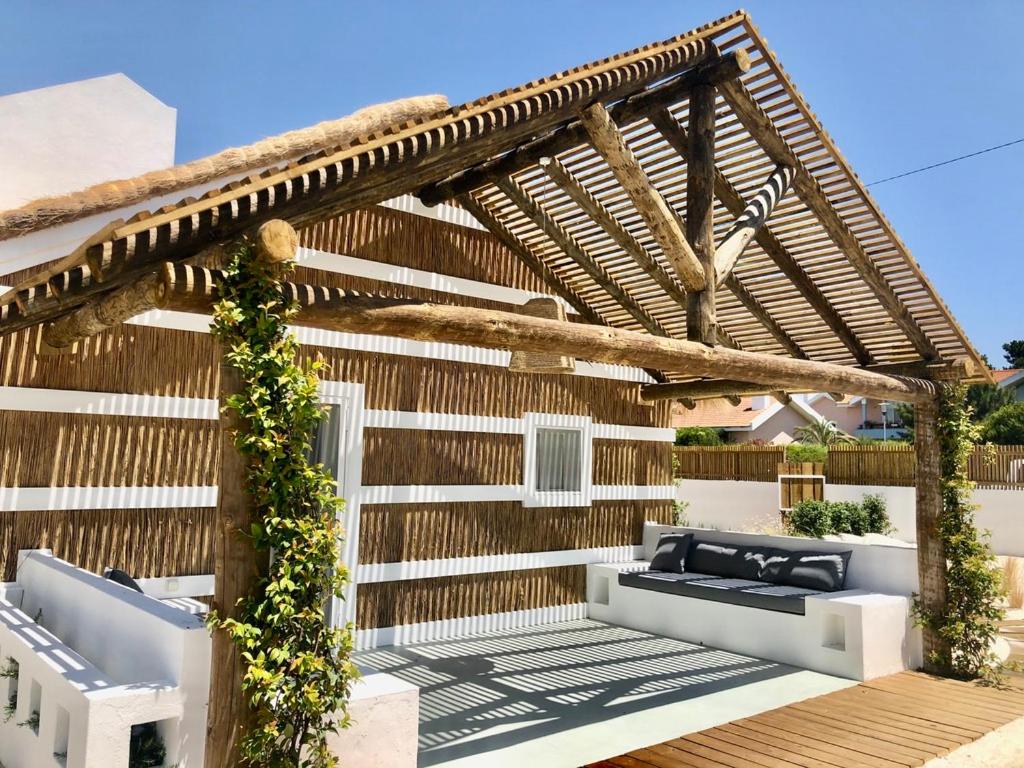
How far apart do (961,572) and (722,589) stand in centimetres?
213

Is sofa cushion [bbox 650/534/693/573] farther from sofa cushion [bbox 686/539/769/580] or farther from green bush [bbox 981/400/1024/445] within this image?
green bush [bbox 981/400/1024/445]

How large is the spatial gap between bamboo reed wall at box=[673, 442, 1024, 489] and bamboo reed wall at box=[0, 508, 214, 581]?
349 inches

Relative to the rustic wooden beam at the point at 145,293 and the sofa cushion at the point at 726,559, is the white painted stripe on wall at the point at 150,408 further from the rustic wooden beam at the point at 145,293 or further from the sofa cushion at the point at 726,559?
the sofa cushion at the point at 726,559

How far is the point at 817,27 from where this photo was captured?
11.1 m

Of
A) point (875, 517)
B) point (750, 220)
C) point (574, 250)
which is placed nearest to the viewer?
point (750, 220)

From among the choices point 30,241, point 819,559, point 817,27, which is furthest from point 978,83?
point 30,241

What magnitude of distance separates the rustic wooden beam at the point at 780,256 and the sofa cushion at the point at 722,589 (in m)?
2.56

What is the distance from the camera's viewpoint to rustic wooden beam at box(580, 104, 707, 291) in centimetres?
543

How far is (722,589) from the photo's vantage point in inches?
304

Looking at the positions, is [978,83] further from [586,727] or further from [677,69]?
[586,727]

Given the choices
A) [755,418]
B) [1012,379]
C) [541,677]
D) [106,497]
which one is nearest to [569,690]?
[541,677]

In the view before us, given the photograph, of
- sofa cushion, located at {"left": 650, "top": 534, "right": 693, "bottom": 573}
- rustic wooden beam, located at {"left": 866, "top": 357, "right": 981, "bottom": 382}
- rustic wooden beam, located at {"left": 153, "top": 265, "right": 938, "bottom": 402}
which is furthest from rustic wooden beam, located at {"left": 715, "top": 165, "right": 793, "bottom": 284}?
sofa cushion, located at {"left": 650, "top": 534, "right": 693, "bottom": 573}

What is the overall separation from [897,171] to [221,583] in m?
14.9

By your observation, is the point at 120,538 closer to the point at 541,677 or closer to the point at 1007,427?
the point at 541,677
